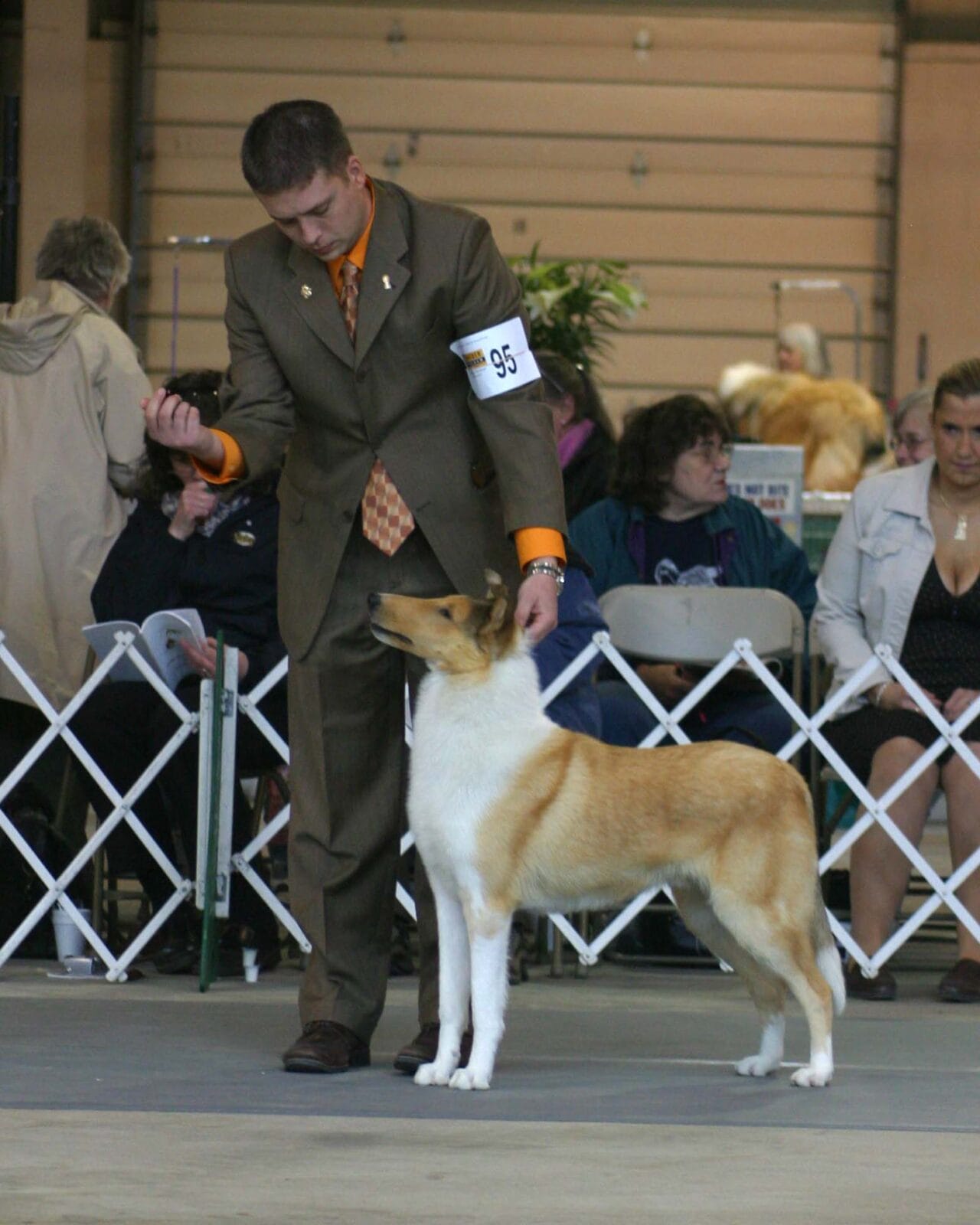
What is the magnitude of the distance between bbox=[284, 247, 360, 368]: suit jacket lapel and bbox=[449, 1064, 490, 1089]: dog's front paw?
3.66 ft

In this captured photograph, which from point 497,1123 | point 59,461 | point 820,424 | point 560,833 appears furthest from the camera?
point 820,424

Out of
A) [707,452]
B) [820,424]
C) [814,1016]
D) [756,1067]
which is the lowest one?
[756,1067]

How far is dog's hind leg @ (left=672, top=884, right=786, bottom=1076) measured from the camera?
11.0 feet

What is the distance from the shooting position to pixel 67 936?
14.9ft

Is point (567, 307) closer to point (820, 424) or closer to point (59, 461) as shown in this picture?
point (820, 424)

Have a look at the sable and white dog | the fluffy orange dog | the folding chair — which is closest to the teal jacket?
the folding chair

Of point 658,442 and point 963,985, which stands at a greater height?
point 658,442

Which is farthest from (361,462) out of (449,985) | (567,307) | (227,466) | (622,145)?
(622,145)

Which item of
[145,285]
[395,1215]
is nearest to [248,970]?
[395,1215]

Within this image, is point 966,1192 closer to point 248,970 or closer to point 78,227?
point 248,970

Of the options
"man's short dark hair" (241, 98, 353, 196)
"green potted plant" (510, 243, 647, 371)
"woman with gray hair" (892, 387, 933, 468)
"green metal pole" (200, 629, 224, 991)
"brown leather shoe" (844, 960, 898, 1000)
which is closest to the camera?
"man's short dark hair" (241, 98, 353, 196)

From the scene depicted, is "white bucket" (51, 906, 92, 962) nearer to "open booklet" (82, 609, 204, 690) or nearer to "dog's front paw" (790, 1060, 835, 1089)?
"open booklet" (82, 609, 204, 690)

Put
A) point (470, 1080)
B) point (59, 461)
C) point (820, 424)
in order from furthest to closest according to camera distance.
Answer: point (820, 424) < point (59, 461) < point (470, 1080)

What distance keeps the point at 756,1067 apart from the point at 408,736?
128 centimetres
